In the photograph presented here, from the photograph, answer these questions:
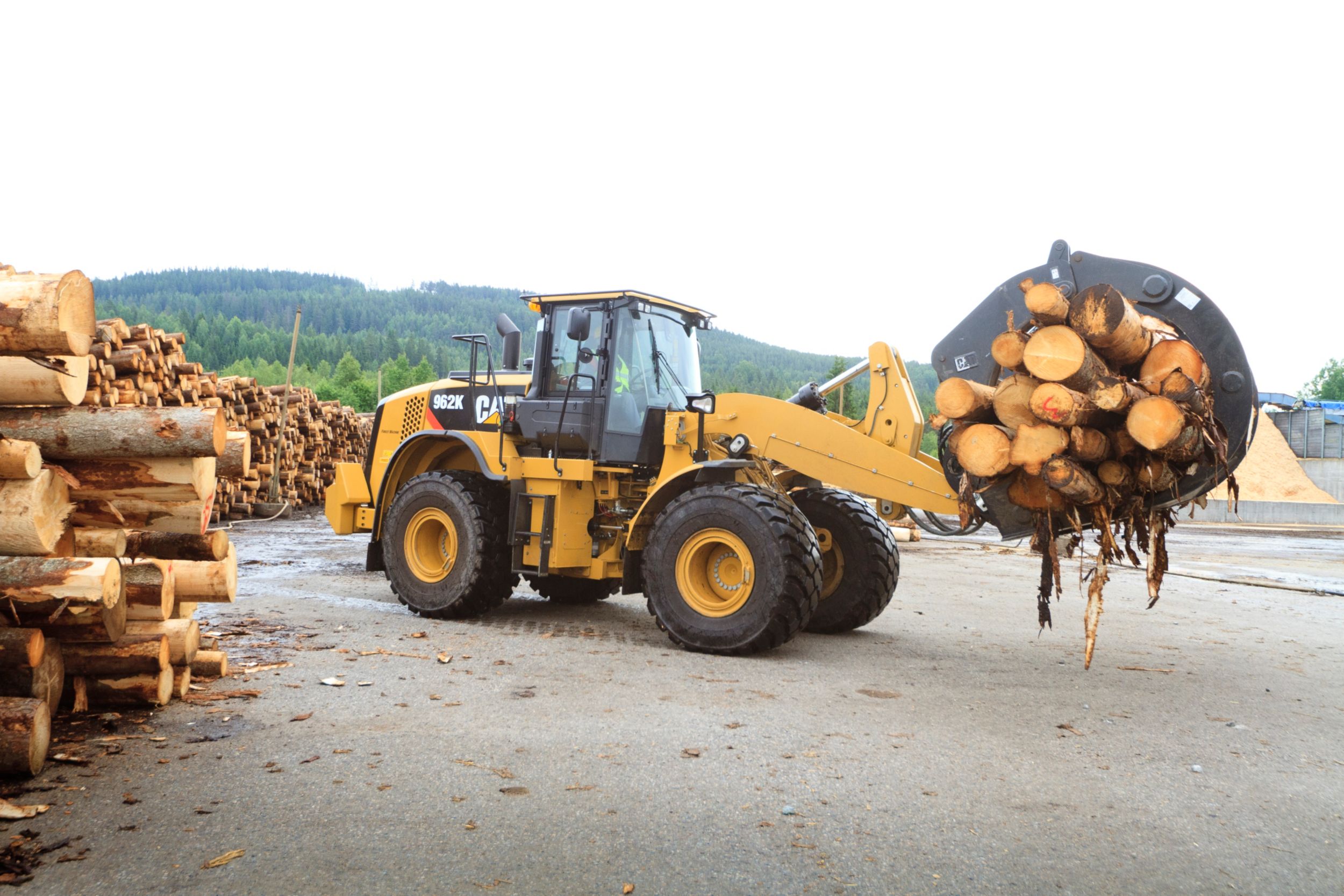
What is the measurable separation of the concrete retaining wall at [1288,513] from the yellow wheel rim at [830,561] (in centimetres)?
2549

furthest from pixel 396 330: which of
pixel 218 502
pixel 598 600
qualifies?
pixel 598 600

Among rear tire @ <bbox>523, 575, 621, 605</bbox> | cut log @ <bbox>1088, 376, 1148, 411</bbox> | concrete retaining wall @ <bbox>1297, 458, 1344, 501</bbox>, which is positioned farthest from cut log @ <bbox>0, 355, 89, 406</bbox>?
concrete retaining wall @ <bbox>1297, 458, 1344, 501</bbox>

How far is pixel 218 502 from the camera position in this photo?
16.8m

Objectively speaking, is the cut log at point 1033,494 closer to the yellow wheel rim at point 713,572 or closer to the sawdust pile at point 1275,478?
the yellow wheel rim at point 713,572

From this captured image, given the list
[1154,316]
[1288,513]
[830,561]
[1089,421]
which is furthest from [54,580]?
[1288,513]

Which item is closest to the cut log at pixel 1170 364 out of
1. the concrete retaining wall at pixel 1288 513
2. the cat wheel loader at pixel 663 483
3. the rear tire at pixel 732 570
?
the cat wheel loader at pixel 663 483

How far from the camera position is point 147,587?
4.97 m

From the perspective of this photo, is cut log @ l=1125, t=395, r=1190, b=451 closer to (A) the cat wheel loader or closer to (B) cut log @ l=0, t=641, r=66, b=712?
(A) the cat wheel loader

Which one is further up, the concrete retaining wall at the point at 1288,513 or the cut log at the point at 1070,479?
the cut log at the point at 1070,479

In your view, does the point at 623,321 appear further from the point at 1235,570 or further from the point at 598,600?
the point at 1235,570

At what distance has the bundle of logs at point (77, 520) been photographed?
388 centimetres

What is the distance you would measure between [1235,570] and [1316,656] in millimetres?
7587

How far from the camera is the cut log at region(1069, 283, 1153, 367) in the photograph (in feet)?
16.9

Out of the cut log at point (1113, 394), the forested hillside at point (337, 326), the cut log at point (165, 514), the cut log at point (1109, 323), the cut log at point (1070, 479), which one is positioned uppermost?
the forested hillside at point (337, 326)
